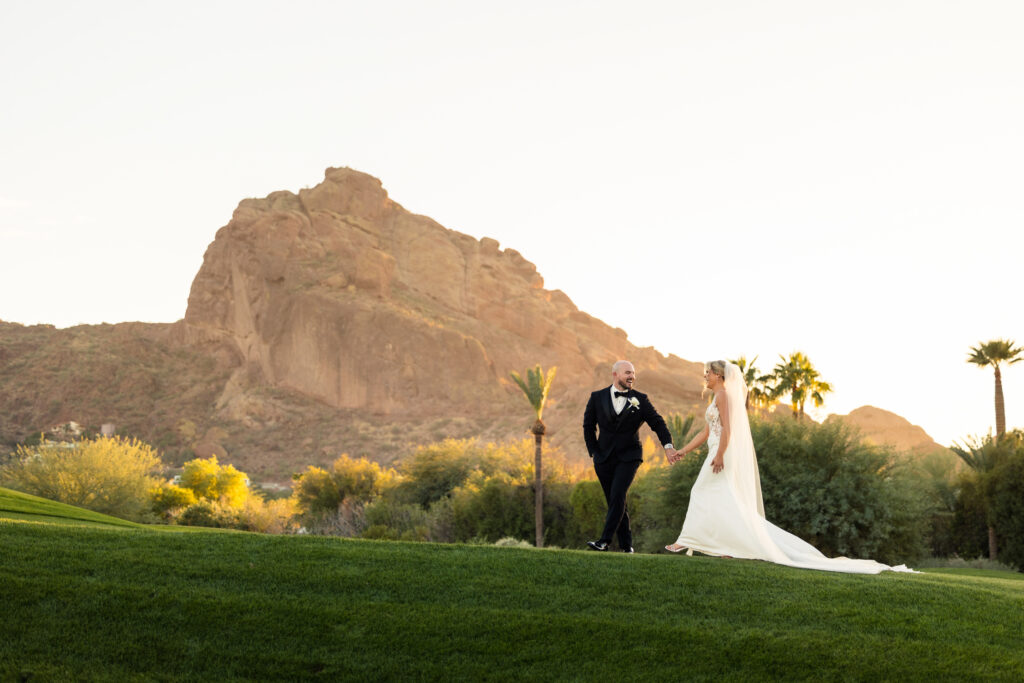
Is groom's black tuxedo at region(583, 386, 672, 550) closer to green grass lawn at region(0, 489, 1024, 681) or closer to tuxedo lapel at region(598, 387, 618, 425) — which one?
tuxedo lapel at region(598, 387, 618, 425)

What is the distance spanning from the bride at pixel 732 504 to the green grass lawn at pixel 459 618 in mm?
1020

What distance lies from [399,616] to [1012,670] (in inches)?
215

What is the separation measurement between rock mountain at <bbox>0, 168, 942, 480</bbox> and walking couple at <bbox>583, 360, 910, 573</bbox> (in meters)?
82.5

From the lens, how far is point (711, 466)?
12.2 m

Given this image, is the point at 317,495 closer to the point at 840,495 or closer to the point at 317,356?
the point at 840,495

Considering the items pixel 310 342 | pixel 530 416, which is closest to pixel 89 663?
pixel 530 416

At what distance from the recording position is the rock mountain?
→ 10612cm

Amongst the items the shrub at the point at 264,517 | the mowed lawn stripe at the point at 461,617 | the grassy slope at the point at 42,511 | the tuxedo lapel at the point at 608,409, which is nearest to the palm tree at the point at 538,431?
the shrub at the point at 264,517

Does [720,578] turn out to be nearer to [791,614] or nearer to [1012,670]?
[791,614]

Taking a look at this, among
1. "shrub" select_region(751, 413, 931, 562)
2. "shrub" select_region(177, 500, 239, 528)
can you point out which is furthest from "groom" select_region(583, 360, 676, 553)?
"shrub" select_region(177, 500, 239, 528)

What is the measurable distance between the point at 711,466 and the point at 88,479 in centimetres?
3199

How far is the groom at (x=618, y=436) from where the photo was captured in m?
12.1

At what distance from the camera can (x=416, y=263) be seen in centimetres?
13400

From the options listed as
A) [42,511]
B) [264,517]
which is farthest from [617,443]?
[264,517]
